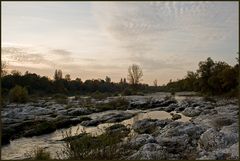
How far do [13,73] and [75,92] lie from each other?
81.2ft

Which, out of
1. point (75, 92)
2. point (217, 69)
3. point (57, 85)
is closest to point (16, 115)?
point (217, 69)

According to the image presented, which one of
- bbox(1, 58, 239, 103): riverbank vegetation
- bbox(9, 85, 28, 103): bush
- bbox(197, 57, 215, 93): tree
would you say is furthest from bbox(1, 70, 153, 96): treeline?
bbox(197, 57, 215, 93): tree

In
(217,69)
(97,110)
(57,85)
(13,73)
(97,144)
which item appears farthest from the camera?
(57,85)

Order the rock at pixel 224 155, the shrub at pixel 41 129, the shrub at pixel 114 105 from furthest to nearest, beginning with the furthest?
1. the shrub at pixel 114 105
2. the shrub at pixel 41 129
3. the rock at pixel 224 155

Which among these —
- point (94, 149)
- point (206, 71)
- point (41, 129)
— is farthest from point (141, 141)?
point (206, 71)

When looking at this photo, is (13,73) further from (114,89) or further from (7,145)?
(7,145)

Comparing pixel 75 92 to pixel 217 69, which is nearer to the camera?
pixel 217 69

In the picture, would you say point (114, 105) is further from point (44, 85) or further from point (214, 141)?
point (44, 85)

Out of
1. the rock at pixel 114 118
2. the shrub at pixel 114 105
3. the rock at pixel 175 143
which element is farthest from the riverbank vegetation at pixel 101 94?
the rock at pixel 175 143

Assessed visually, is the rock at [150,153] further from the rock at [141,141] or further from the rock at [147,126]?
the rock at [147,126]

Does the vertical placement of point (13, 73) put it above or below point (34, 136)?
above

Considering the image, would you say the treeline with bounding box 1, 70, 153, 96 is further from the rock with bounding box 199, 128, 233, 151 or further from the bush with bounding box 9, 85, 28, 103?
the rock with bounding box 199, 128, 233, 151

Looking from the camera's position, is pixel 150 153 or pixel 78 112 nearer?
pixel 150 153

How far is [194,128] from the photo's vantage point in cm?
1797
